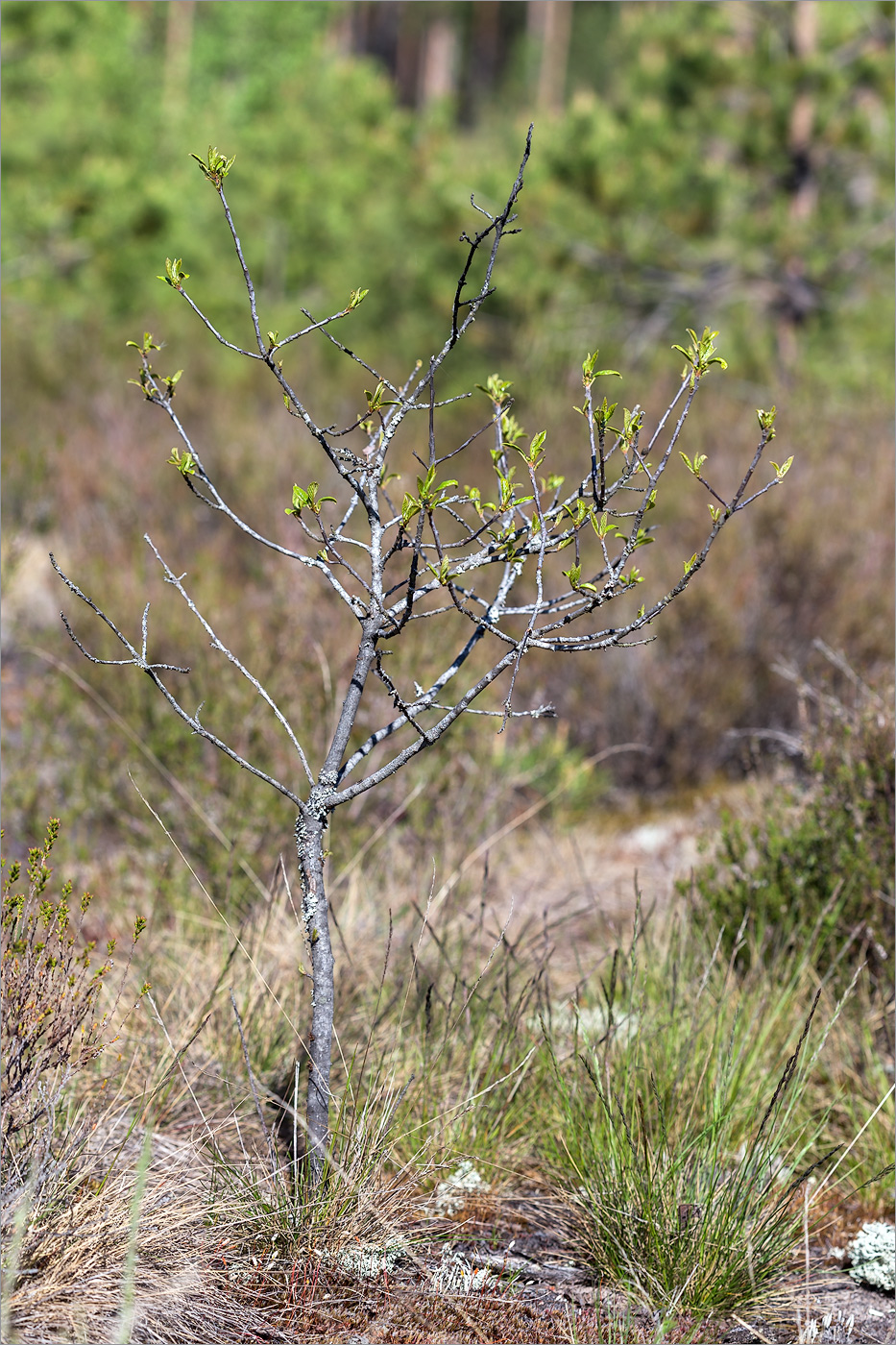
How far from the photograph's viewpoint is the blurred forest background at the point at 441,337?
13.6ft

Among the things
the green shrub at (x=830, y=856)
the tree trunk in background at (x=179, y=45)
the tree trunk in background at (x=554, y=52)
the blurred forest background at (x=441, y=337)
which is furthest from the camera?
the tree trunk in background at (x=554, y=52)

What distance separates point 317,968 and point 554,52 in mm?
26566

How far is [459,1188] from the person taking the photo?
2271 millimetres

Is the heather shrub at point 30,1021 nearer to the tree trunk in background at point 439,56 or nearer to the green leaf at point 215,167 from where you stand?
the green leaf at point 215,167

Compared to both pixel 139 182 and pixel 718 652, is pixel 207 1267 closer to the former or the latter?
pixel 718 652

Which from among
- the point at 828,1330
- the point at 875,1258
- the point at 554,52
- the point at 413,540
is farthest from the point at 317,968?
the point at 554,52

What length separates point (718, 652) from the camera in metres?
5.04

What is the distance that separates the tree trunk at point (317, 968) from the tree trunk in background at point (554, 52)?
2474 cm

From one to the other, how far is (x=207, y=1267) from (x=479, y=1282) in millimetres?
486

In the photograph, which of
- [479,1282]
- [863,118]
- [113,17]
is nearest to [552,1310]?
[479,1282]

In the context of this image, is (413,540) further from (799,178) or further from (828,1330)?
(799,178)

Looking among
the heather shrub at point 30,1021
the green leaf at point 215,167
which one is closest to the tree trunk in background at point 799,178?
the green leaf at point 215,167

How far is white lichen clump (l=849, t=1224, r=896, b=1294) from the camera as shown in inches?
89.0

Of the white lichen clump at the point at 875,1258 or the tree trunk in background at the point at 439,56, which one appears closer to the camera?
the white lichen clump at the point at 875,1258
